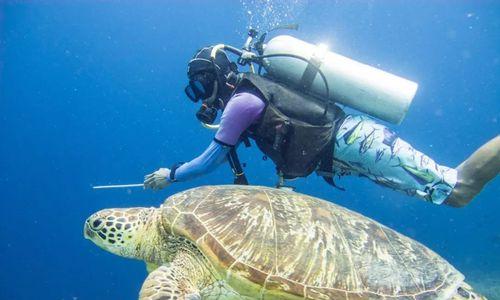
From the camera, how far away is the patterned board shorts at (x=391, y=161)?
3.21m

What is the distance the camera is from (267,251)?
261cm

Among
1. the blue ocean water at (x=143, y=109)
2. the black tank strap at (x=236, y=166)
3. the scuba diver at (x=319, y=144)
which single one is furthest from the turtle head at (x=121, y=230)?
the blue ocean water at (x=143, y=109)

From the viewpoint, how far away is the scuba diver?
3203 mm

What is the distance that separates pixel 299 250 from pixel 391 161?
1.32m

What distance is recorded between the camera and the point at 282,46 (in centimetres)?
360

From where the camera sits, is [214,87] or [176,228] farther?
[214,87]

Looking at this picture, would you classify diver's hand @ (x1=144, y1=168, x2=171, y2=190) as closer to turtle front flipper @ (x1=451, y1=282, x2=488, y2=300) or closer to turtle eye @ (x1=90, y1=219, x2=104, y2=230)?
turtle eye @ (x1=90, y1=219, x2=104, y2=230)

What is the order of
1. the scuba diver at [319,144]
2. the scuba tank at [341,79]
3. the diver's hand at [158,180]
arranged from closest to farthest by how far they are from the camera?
1. the scuba diver at [319,144]
2. the scuba tank at [341,79]
3. the diver's hand at [158,180]

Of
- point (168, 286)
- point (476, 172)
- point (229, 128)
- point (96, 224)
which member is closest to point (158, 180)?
point (96, 224)

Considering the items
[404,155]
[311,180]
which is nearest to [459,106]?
[311,180]

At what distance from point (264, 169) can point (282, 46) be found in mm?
32894

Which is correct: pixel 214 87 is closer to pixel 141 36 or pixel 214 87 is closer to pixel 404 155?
pixel 404 155

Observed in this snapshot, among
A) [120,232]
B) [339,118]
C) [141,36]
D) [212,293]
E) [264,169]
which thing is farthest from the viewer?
[141,36]

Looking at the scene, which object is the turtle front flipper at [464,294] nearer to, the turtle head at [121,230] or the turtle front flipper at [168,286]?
the turtle front flipper at [168,286]
